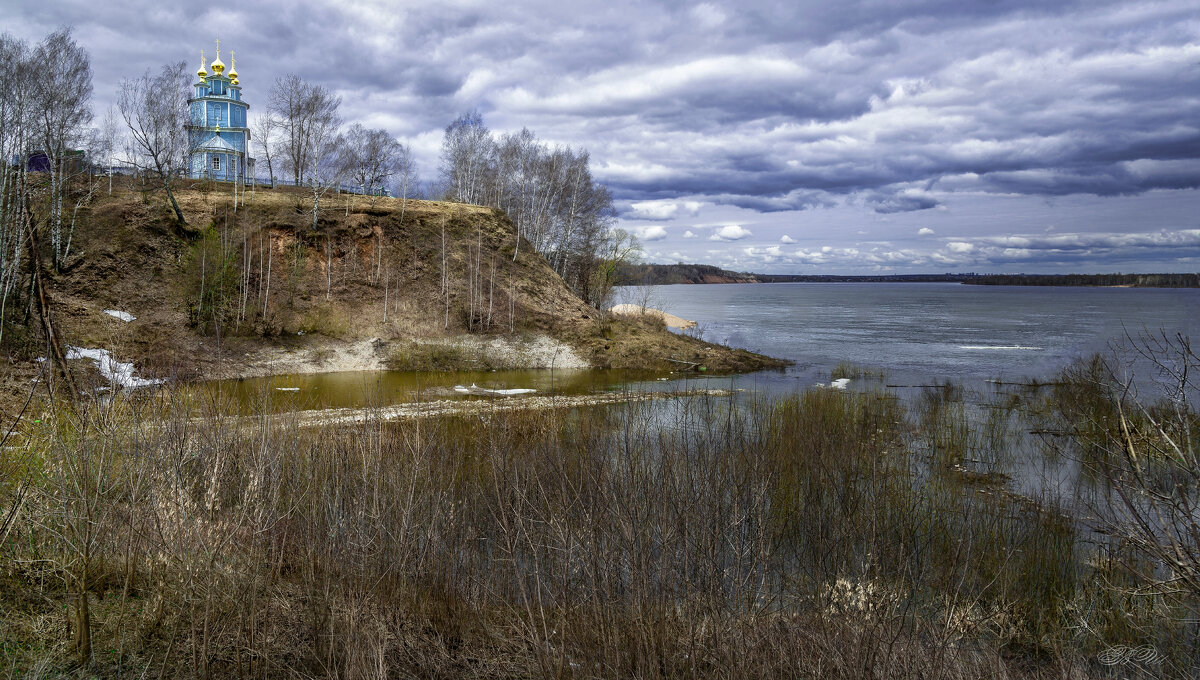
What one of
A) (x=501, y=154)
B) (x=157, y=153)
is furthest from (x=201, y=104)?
(x=501, y=154)

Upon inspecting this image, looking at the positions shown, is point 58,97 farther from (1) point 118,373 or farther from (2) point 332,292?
(1) point 118,373

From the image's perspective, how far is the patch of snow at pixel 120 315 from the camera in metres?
32.5

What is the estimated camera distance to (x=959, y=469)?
1524 cm

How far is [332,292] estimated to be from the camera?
129ft

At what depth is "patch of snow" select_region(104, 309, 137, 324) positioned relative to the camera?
32500mm

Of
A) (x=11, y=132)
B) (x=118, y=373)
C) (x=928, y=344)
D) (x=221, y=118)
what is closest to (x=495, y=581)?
(x=118, y=373)

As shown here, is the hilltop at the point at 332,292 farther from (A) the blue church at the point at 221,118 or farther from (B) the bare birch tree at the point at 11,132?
(A) the blue church at the point at 221,118

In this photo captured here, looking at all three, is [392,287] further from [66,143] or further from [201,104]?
[201,104]

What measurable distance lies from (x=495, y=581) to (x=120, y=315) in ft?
110

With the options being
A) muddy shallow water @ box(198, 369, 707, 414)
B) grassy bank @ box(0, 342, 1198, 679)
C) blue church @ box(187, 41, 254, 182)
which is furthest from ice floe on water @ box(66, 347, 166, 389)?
blue church @ box(187, 41, 254, 182)

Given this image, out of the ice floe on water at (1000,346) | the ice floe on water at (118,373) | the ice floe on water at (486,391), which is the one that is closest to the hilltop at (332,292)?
the ice floe on water at (118,373)

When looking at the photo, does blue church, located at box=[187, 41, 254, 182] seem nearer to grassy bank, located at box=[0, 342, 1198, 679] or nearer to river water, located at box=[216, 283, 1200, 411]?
river water, located at box=[216, 283, 1200, 411]

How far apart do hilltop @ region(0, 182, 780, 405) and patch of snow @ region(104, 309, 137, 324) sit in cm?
26

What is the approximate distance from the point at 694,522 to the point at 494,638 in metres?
2.93
